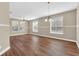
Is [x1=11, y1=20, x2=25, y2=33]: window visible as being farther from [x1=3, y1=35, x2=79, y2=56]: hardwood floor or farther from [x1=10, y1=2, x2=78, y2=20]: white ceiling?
[x1=3, y1=35, x2=79, y2=56]: hardwood floor

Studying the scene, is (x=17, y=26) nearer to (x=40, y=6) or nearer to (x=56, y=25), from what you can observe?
(x=56, y=25)

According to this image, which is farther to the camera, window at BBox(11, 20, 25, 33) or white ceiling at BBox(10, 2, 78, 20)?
window at BBox(11, 20, 25, 33)

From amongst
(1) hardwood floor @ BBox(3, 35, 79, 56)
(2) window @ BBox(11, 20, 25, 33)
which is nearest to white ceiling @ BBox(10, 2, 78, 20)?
(1) hardwood floor @ BBox(3, 35, 79, 56)

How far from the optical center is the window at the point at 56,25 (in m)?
6.52

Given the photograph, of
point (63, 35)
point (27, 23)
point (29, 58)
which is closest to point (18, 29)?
point (27, 23)

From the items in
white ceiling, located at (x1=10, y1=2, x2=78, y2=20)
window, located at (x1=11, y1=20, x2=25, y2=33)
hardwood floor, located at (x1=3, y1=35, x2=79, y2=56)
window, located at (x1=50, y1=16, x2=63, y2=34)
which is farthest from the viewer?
window, located at (x1=11, y1=20, x2=25, y2=33)

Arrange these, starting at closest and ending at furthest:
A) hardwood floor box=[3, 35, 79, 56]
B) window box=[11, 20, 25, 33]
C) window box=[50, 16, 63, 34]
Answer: hardwood floor box=[3, 35, 79, 56] → window box=[50, 16, 63, 34] → window box=[11, 20, 25, 33]

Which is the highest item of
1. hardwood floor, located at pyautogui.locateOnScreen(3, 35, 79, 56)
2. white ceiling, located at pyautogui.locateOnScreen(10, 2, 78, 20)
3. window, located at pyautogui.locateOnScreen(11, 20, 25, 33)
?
white ceiling, located at pyautogui.locateOnScreen(10, 2, 78, 20)

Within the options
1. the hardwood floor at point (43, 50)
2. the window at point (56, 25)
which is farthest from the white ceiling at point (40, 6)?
the hardwood floor at point (43, 50)

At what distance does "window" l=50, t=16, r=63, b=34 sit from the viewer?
652 cm

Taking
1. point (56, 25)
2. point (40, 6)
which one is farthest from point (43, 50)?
point (56, 25)

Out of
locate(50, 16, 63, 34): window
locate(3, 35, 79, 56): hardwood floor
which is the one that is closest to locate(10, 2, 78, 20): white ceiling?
locate(50, 16, 63, 34): window

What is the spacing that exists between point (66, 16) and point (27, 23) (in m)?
6.08

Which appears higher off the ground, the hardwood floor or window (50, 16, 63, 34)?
window (50, 16, 63, 34)
